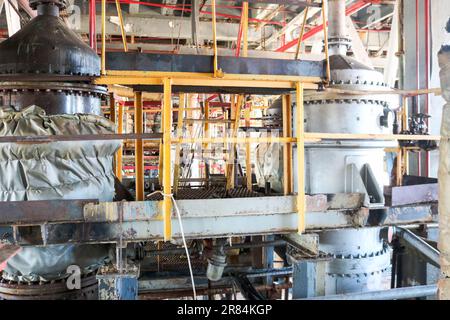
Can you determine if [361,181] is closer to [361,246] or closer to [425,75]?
[361,246]

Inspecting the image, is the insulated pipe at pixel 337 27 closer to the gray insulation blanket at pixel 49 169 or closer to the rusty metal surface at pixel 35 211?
the gray insulation blanket at pixel 49 169

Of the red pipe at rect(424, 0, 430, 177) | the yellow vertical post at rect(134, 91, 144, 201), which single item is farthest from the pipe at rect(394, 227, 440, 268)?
the yellow vertical post at rect(134, 91, 144, 201)

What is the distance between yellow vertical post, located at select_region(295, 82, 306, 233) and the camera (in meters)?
3.68

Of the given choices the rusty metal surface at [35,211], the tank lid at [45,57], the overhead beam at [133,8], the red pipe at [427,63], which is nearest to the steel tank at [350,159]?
the red pipe at [427,63]

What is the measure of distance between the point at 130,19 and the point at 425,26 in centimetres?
675

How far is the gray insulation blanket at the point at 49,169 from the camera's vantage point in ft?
10.3

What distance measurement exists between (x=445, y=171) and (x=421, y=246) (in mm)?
4028

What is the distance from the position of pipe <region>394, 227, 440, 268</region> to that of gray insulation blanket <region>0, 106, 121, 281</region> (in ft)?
14.9

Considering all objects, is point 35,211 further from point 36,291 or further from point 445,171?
point 445,171

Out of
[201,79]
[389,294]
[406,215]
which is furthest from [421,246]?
[201,79]

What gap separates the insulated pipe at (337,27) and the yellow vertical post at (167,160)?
300 cm

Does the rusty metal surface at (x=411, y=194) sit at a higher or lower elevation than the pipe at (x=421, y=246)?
higher

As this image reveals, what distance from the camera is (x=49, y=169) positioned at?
10.4ft
